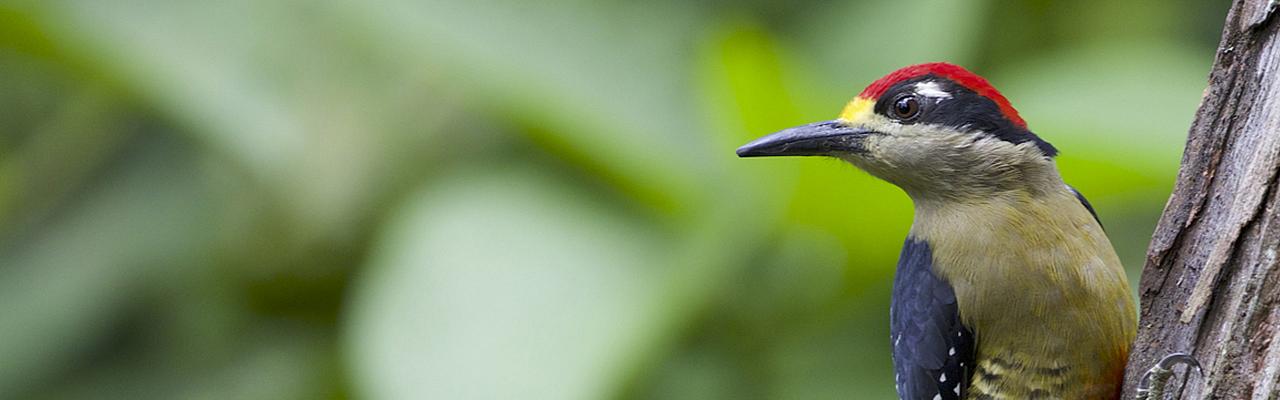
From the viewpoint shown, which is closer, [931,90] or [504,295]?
[931,90]

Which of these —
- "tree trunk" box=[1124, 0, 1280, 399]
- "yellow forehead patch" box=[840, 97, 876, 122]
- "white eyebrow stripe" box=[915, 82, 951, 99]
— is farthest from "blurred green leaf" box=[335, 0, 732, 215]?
"tree trunk" box=[1124, 0, 1280, 399]

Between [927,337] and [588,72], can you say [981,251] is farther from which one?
[588,72]

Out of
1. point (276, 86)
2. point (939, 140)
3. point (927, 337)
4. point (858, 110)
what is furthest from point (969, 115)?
point (276, 86)

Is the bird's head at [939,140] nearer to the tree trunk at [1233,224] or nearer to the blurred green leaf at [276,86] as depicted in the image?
the tree trunk at [1233,224]

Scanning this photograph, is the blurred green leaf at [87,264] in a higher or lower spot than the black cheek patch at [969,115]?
lower

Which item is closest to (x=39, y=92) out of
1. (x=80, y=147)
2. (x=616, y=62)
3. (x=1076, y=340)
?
(x=80, y=147)

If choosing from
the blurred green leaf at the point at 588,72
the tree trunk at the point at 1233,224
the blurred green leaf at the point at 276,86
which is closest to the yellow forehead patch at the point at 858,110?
the tree trunk at the point at 1233,224

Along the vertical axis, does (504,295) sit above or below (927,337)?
below

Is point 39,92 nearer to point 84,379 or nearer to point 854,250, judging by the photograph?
point 84,379
